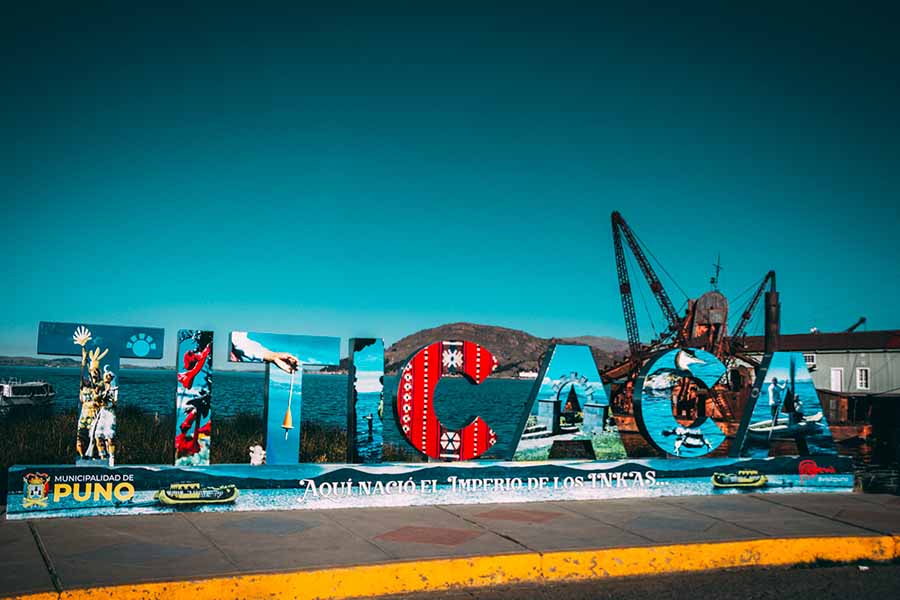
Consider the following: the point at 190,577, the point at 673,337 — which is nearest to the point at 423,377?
the point at 190,577

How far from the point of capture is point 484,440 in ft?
34.4

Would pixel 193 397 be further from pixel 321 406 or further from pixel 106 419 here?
pixel 321 406

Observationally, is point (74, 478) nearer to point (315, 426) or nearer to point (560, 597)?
point (560, 597)

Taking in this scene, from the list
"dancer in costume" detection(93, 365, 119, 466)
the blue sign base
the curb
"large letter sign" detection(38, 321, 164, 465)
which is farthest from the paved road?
"large letter sign" detection(38, 321, 164, 465)

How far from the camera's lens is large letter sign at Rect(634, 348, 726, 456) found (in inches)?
444

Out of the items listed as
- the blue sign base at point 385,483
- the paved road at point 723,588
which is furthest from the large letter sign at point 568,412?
the paved road at point 723,588

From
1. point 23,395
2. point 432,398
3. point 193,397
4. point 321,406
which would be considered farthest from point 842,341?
point 193,397

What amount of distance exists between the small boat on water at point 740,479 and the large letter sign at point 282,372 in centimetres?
581

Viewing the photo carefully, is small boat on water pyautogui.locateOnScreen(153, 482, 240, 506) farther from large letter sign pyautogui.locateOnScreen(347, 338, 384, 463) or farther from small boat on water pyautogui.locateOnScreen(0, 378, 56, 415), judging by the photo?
small boat on water pyautogui.locateOnScreen(0, 378, 56, 415)

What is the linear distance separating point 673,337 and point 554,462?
137ft

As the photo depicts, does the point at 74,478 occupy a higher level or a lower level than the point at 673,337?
lower

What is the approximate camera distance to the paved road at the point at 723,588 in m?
6.49

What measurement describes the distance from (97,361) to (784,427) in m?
9.72

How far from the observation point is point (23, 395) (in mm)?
29484
